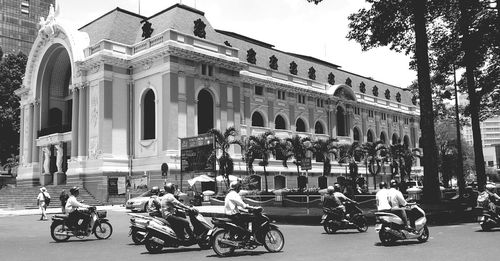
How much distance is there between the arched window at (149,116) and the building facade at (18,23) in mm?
67364

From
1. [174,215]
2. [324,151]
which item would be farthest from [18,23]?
[174,215]

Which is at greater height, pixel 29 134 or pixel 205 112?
pixel 205 112

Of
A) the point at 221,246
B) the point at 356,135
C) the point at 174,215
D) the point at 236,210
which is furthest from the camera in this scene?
the point at 356,135

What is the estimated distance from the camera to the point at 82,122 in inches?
1624

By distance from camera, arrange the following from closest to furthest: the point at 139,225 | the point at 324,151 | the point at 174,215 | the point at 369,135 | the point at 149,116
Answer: the point at 174,215
the point at 139,225
the point at 149,116
the point at 324,151
the point at 369,135

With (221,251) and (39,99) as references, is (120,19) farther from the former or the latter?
(221,251)

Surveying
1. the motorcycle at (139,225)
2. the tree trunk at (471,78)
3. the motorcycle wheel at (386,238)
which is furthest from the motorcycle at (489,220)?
the motorcycle at (139,225)

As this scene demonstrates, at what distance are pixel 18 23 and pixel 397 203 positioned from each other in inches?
4009

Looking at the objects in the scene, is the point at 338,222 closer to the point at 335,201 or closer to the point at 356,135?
the point at 335,201

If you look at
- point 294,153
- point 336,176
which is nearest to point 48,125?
point 294,153

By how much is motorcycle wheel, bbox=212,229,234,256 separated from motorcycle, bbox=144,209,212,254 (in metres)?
0.73

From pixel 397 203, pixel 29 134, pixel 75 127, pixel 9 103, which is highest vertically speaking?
pixel 9 103

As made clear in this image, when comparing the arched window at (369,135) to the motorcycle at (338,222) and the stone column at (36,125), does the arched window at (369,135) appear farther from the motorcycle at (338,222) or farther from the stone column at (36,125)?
the motorcycle at (338,222)

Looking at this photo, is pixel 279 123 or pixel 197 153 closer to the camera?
pixel 197 153
